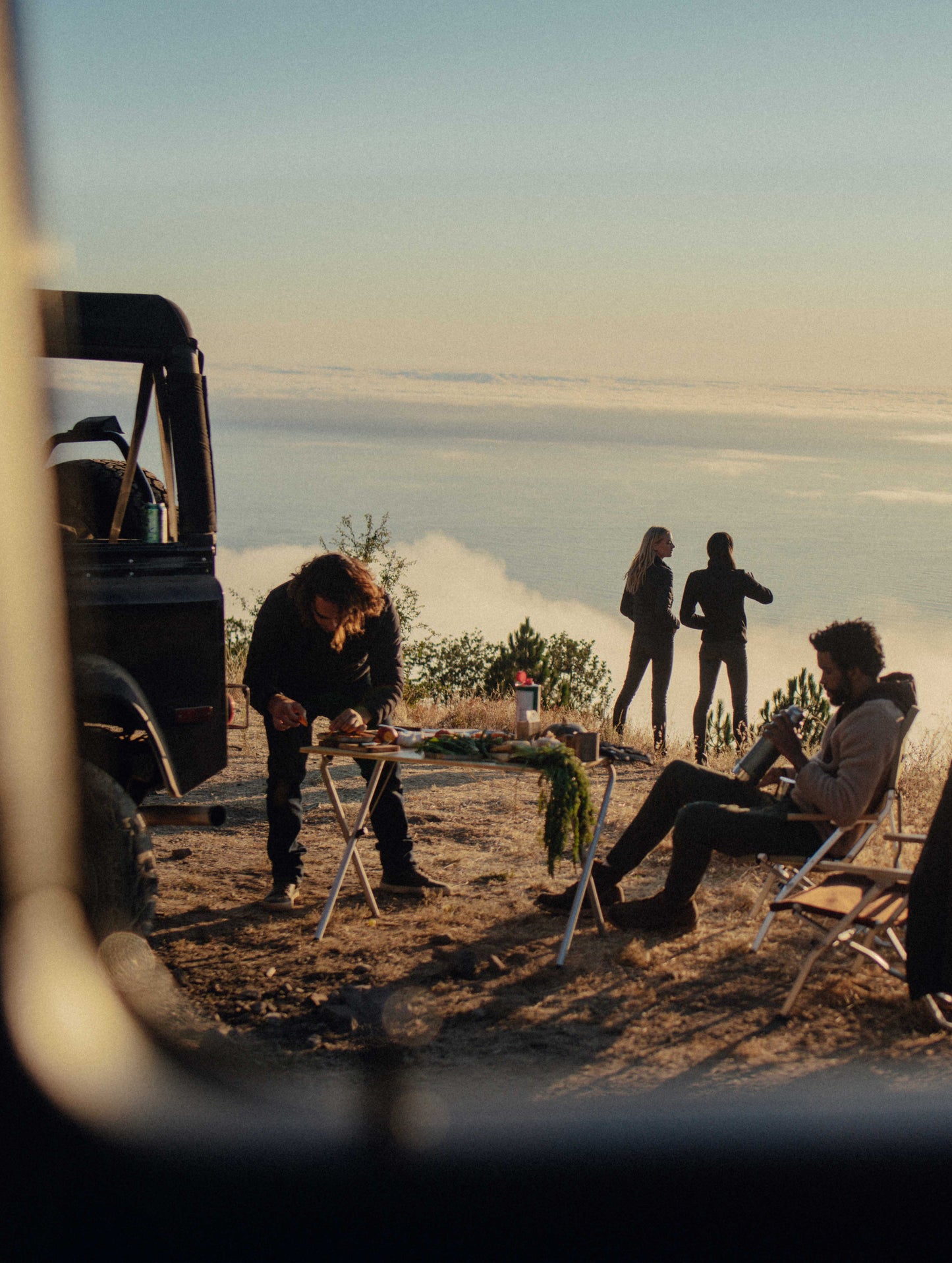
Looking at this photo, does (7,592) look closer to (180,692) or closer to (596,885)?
(180,692)

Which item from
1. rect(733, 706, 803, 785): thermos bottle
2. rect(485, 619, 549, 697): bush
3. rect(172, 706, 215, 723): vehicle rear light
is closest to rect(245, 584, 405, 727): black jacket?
rect(172, 706, 215, 723): vehicle rear light

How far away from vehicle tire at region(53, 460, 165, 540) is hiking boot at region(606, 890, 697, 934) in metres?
2.49

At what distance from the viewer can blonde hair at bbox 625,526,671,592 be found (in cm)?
880

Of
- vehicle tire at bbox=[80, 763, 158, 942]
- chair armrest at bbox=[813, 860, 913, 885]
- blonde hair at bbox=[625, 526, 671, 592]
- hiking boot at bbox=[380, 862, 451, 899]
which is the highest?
blonde hair at bbox=[625, 526, 671, 592]

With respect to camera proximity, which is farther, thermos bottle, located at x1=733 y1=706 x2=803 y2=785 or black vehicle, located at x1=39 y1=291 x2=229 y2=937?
thermos bottle, located at x1=733 y1=706 x2=803 y2=785

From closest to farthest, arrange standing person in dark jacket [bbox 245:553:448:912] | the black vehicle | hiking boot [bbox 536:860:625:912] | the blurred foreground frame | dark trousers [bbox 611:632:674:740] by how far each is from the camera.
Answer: the blurred foreground frame → the black vehicle → standing person in dark jacket [bbox 245:553:448:912] → hiking boot [bbox 536:860:625:912] → dark trousers [bbox 611:632:674:740]

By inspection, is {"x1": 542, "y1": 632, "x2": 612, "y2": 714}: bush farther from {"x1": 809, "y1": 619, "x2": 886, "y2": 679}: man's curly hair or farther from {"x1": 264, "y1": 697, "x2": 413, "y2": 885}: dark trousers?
{"x1": 809, "y1": 619, "x2": 886, "y2": 679}: man's curly hair

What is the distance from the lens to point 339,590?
4.86 meters

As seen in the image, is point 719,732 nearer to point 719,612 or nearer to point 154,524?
point 719,612

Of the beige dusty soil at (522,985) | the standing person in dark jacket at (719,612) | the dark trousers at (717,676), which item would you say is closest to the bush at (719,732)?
the dark trousers at (717,676)

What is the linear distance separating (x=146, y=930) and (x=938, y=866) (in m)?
2.58

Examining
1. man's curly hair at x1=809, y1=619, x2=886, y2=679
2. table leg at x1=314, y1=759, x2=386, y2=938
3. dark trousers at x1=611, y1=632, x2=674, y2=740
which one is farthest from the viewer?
dark trousers at x1=611, y1=632, x2=674, y2=740

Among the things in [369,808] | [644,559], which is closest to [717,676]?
[644,559]

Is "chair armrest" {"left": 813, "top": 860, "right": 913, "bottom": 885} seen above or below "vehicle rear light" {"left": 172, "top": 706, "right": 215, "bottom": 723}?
below
